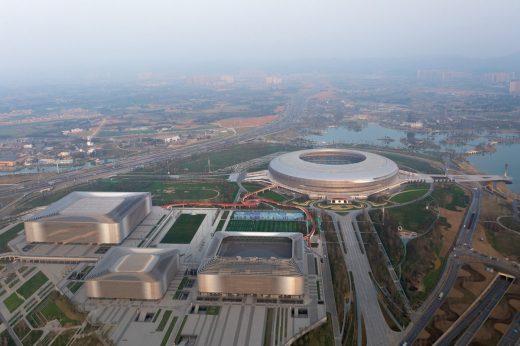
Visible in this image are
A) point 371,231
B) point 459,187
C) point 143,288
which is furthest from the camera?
point 459,187

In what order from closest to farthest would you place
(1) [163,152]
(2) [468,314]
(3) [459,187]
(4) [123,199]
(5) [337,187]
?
(2) [468,314] → (4) [123,199] → (5) [337,187] → (3) [459,187] → (1) [163,152]

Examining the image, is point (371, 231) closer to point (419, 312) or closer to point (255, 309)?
point (419, 312)

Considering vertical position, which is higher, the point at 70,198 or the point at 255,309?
the point at 70,198

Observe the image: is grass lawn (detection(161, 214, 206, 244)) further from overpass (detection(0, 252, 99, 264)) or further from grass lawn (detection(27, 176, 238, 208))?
overpass (detection(0, 252, 99, 264))

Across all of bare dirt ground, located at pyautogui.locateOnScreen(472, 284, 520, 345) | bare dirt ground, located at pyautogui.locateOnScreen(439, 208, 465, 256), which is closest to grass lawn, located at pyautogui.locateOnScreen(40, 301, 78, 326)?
bare dirt ground, located at pyautogui.locateOnScreen(472, 284, 520, 345)

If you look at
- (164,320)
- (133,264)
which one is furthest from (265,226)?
(164,320)

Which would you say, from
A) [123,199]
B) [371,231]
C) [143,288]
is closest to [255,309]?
[143,288]

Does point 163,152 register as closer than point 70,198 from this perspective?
No

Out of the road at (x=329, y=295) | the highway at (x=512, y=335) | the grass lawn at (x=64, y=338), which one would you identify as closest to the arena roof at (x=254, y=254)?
the road at (x=329, y=295)
